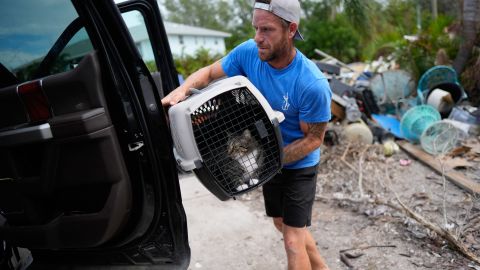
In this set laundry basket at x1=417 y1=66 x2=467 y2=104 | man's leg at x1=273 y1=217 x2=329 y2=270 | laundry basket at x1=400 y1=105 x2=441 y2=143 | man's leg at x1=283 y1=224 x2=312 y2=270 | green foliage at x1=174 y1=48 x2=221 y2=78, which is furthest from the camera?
green foliage at x1=174 y1=48 x2=221 y2=78

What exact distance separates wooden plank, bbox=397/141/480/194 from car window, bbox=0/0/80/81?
388 cm

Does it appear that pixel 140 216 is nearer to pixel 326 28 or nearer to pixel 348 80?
pixel 348 80

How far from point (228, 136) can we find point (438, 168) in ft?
12.3

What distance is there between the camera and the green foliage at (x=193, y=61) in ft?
40.6

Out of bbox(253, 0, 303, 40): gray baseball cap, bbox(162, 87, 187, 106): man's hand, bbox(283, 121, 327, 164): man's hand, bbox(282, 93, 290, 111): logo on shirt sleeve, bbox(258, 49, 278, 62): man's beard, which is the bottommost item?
bbox(283, 121, 327, 164): man's hand

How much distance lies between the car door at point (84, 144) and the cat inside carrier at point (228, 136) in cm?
14

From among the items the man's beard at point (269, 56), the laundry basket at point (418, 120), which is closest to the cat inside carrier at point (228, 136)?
the man's beard at point (269, 56)

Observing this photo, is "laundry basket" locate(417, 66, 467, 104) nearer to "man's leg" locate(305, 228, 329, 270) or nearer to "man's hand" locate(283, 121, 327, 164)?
"man's leg" locate(305, 228, 329, 270)

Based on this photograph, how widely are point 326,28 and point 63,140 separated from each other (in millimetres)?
22644

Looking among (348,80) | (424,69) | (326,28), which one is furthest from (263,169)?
(326,28)

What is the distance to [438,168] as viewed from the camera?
442cm

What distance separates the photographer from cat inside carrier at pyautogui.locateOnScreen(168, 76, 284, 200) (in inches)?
62.4

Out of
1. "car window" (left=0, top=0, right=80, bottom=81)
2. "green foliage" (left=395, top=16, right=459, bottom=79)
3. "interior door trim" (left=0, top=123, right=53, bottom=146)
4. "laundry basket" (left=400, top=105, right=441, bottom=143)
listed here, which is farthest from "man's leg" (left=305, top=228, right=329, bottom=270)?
"green foliage" (left=395, top=16, right=459, bottom=79)

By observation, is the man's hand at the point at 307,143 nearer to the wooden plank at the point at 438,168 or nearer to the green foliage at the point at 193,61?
the wooden plank at the point at 438,168
